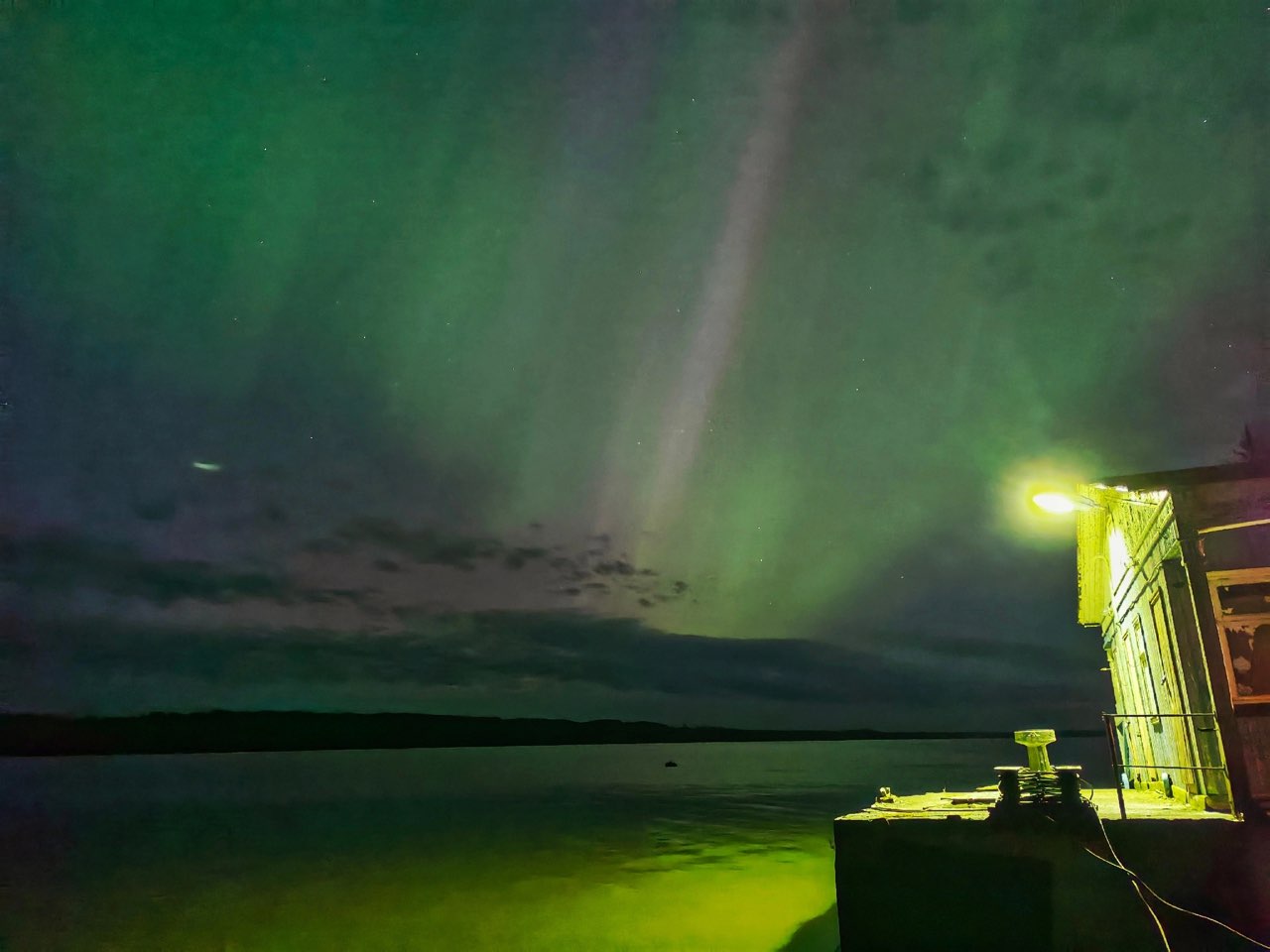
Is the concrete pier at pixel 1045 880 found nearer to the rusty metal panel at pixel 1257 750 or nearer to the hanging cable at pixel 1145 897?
the hanging cable at pixel 1145 897

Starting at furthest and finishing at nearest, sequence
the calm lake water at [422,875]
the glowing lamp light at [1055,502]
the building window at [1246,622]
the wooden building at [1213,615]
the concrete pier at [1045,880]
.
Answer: the calm lake water at [422,875] < the glowing lamp light at [1055,502] < the building window at [1246,622] < the wooden building at [1213,615] < the concrete pier at [1045,880]

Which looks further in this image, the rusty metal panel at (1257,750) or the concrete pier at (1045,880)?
the rusty metal panel at (1257,750)

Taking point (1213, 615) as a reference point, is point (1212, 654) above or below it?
below

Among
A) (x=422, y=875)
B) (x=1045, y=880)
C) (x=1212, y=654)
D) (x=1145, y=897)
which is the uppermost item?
(x=1212, y=654)

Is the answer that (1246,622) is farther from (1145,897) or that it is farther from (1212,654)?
(1145,897)

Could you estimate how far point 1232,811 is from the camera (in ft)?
35.8

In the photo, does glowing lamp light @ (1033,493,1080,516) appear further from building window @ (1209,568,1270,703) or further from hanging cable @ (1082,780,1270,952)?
hanging cable @ (1082,780,1270,952)

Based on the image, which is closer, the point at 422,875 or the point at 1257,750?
the point at 1257,750

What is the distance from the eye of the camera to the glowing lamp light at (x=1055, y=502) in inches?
490

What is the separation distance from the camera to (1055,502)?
41.2 ft

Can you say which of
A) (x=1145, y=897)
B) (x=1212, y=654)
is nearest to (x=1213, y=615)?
(x=1212, y=654)

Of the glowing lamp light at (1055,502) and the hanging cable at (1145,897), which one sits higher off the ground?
the glowing lamp light at (1055,502)

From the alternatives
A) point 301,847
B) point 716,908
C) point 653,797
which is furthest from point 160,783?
point 716,908

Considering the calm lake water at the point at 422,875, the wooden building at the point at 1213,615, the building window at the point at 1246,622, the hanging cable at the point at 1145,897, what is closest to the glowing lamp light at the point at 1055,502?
the wooden building at the point at 1213,615
